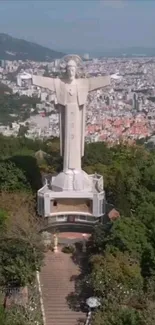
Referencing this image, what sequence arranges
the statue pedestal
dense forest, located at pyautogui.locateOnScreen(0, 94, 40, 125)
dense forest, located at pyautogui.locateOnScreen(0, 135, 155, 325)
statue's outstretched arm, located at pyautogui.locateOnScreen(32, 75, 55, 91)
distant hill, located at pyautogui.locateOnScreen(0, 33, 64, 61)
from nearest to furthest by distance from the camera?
dense forest, located at pyautogui.locateOnScreen(0, 135, 155, 325) → statue's outstretched arm, located at pyautogui.locateOnScreen(32, 75, 55, 91) → the statue pedestal → dense forest, located at pyautogui.locateOnScreen(0, 94, 40, 125) → distant hill, located at pyautogui.locateOnScreen(0, 33, 64, 61)

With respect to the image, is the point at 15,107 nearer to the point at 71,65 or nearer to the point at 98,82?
the point at 98,82

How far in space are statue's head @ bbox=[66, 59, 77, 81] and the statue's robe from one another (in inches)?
5.8

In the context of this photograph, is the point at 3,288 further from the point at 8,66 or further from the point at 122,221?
the point at 8,66

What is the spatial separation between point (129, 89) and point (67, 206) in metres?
66.2

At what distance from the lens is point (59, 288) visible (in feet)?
31.1

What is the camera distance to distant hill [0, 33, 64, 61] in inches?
4077

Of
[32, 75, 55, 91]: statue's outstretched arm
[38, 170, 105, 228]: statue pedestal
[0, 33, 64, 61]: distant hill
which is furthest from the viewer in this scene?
[0, 33, 64, 61]: distant hill

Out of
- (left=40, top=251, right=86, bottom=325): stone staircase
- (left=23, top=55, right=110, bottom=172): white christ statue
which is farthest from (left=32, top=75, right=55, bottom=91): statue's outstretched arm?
(left=40, top=251, right=86, bottom=325): stone staircase

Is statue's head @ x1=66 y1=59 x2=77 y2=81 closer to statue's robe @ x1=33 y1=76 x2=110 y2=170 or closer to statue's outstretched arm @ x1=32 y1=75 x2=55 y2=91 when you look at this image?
statue's robe @ x1=33 y1=76 x2=110 y2=170

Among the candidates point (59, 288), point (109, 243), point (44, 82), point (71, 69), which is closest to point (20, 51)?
point (44, 82)

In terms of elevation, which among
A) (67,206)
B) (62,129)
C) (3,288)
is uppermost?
(62,129)

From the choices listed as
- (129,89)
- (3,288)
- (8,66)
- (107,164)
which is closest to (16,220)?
(3,288)

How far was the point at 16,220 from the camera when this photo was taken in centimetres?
1016

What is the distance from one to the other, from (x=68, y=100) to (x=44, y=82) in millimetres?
610
